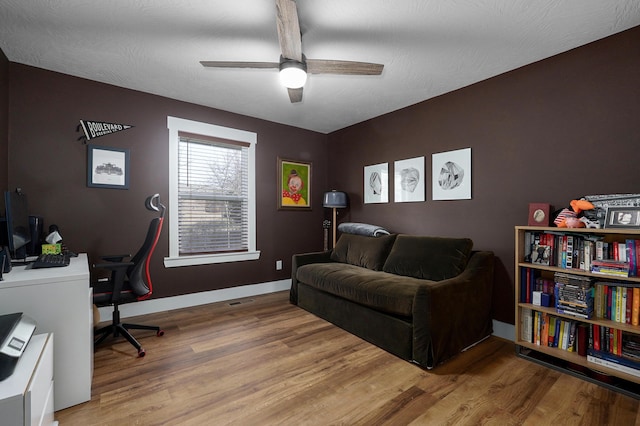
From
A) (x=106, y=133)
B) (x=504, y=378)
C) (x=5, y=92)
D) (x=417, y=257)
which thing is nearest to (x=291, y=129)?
(x=106, y=133)

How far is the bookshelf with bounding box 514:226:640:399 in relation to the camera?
184 centimetres

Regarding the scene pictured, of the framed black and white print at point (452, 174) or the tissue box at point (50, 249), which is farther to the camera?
the framed black and white print at point (452, 174)

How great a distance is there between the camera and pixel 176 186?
3363 mm

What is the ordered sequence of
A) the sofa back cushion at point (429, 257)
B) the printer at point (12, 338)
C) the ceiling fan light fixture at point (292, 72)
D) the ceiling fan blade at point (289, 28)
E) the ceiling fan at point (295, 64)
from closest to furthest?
the printer at point (12, 338), the ceiling fan blade at point (289, 28), the ceiling fan at point (295, 64), the ceiling fan light fixture at point (292, 72), the sofa back cushion at point (429, 257)

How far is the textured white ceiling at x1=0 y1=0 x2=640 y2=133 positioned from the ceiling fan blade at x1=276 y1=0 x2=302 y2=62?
30 cm

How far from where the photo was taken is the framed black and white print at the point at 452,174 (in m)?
2.97

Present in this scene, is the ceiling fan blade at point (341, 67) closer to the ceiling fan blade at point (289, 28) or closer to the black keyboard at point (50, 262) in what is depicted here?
the ceiling fan blade at point (289, 28)

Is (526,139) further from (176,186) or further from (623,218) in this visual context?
(176,186)

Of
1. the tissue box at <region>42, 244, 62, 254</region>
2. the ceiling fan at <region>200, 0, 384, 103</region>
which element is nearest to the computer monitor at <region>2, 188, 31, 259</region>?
the tissue box at <region>42, 244, 62, 254</region>

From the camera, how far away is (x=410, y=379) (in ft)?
6.44

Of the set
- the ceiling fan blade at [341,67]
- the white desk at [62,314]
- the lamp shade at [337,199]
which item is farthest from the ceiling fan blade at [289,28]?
the lamp shade at [337,199]

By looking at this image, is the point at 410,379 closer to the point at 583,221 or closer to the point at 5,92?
the point at 583,221

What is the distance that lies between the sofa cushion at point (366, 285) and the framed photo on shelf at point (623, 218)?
52.7 inches

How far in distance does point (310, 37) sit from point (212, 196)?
229 centimetres
